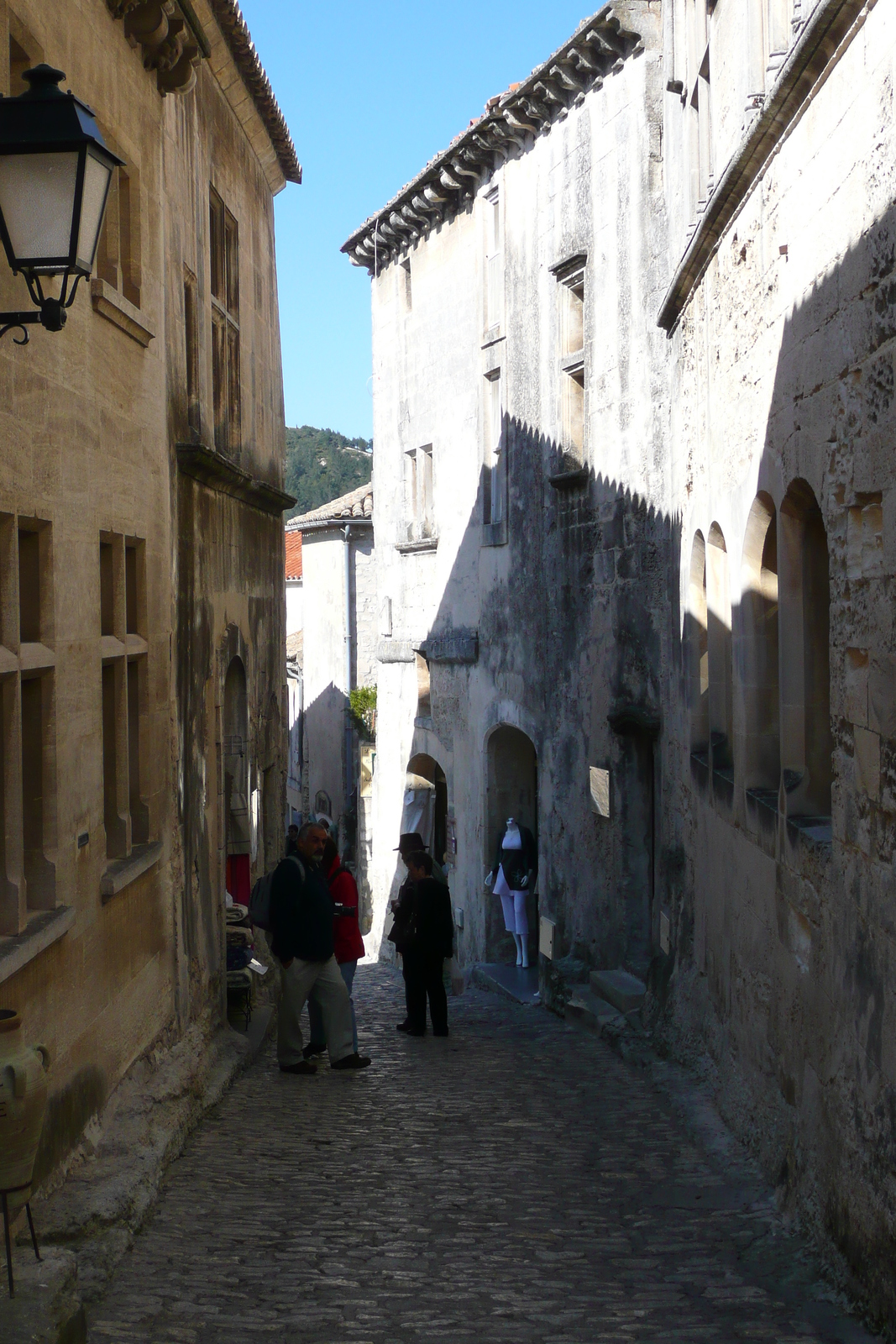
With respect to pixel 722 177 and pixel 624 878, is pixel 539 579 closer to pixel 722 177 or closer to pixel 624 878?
pixel 624 878

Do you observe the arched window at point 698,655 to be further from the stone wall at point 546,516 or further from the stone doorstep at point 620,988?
the stone doorstep at point 620,988

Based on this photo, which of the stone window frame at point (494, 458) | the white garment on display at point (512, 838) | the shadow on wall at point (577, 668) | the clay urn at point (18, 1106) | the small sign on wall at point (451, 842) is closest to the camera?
the clay urn at point (18, 1106)

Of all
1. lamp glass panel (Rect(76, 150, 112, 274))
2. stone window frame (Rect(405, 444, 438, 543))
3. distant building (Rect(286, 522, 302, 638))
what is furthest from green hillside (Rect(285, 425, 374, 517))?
lamp glass panel (Rect(76, 150, 112, 274))

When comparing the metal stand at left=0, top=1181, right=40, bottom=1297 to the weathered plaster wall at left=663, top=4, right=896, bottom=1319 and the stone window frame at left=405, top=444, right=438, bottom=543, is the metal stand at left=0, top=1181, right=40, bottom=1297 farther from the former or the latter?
the stone window frame at left=405, top=444, right=438, bottom=543

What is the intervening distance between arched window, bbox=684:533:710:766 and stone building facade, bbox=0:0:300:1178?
321cm

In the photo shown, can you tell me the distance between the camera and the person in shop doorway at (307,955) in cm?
868

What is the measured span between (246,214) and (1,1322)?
33.7ft

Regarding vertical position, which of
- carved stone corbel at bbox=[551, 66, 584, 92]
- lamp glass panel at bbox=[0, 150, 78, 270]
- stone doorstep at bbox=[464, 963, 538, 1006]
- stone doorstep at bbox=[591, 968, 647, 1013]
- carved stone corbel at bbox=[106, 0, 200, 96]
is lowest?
stone doorstep at bbox=[464, 963, 538, 1006]

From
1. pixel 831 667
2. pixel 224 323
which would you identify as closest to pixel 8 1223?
pixel 831 667

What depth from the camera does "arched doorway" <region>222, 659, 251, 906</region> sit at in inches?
444

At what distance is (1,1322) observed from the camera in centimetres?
385

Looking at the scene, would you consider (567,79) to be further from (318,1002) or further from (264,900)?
(318,1002)

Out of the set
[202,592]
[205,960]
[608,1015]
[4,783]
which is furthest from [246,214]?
[4,783]

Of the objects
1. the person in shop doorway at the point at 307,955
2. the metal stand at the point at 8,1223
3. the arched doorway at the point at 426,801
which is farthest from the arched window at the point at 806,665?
the arched doorway at the point at 426,801
